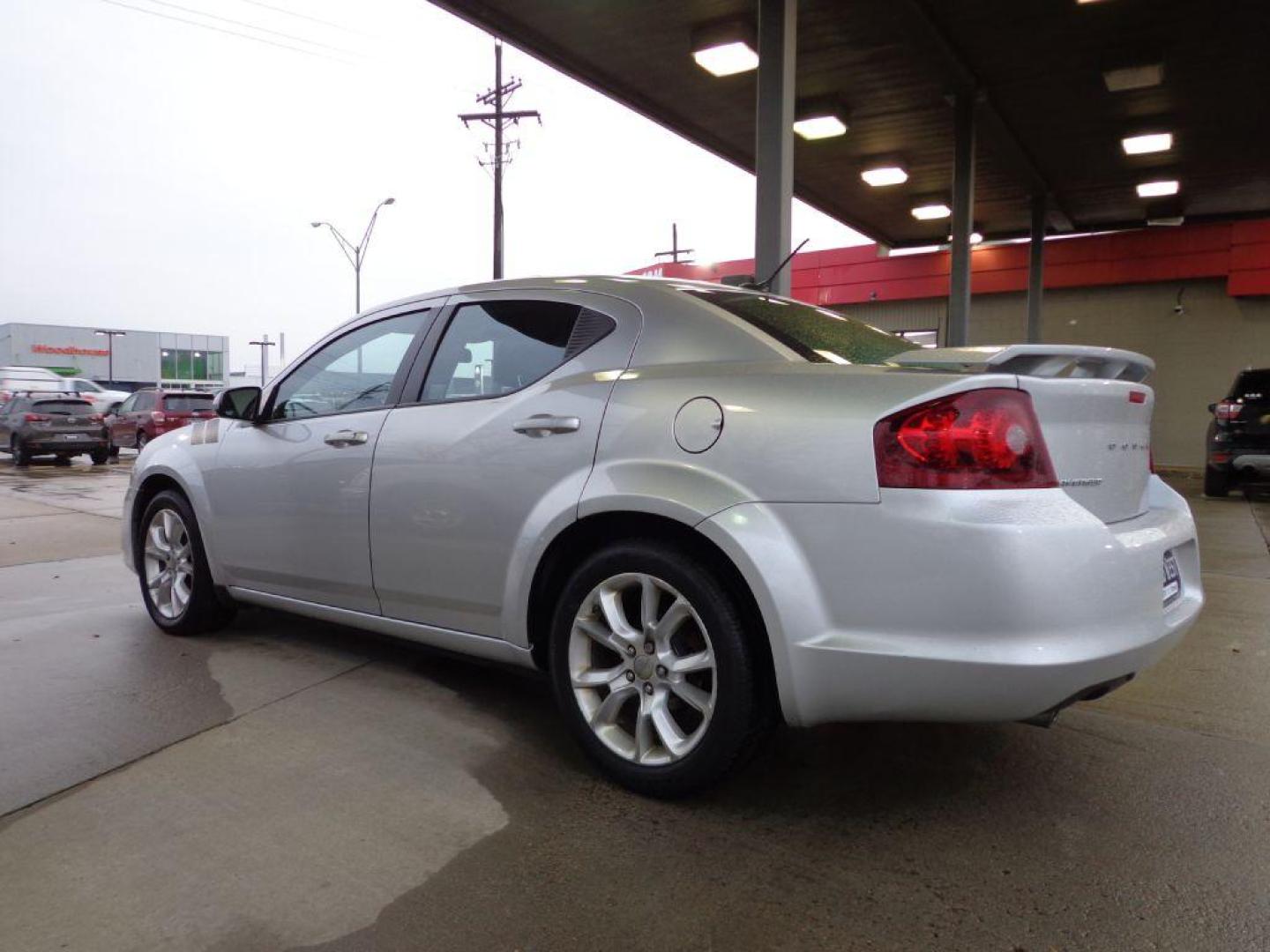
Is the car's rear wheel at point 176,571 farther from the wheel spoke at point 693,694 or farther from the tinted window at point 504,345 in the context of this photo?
the wheel spoke at point 693,694

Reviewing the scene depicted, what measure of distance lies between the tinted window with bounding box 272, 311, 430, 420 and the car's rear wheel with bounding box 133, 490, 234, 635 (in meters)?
0.83

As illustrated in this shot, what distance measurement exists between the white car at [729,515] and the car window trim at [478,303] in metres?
0.01

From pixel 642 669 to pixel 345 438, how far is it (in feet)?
5.35

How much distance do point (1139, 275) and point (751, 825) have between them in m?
→ 17.4

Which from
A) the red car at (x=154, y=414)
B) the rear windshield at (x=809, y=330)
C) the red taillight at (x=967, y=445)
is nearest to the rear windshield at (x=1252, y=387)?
the rear windshield at (x=809, y=330)

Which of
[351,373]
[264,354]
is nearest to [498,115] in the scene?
[351,373]

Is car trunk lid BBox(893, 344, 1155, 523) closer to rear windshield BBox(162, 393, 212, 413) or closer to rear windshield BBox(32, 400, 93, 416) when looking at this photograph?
rear windshield BBox(32, 400, 93, 416)

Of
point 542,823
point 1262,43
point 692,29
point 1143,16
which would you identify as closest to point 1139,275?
point 1262,43

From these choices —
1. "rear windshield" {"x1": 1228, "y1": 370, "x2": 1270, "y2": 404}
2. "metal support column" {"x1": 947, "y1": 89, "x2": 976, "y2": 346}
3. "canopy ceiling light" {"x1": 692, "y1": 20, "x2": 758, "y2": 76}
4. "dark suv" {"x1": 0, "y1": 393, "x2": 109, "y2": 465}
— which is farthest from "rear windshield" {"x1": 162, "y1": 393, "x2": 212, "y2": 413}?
"rear windshield" {"x1": 1228, "y1": 370, "x2": 1270, "y2": 404}

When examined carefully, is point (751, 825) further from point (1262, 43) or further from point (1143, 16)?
point (1262, 43)

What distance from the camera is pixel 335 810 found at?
247 centimetres

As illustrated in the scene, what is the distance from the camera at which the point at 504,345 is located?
122 inches

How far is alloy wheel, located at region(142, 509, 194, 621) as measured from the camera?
4.23 meters

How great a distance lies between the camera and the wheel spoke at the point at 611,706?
8.41 feet
